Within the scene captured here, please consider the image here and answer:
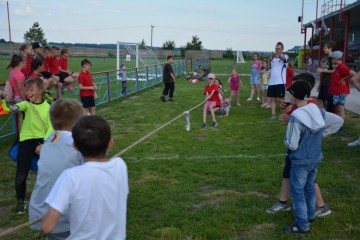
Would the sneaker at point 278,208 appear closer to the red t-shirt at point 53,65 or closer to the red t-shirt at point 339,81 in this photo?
the red t-shirt at point 339,81

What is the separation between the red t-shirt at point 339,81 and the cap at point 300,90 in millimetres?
4188

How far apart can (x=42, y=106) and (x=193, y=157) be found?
332cm

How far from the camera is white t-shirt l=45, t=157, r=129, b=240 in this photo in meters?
2.02

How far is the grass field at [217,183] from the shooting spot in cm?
414

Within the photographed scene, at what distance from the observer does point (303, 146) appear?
152 inches

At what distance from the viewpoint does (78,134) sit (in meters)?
2.09

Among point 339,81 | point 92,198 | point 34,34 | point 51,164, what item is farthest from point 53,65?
point 34,34

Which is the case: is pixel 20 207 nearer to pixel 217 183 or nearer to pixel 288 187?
pixel 217 183

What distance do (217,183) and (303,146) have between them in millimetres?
1911

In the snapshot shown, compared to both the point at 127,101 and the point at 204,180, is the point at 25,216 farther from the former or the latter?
the point at 127,101

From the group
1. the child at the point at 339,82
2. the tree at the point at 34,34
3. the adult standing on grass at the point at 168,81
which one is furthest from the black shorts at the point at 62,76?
the tree at the point at 34,34

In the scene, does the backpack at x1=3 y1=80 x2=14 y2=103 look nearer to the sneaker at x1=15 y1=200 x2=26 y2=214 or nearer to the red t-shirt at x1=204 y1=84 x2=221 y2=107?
the sneaker at x1=15 y1=200 x2=26 y2=214

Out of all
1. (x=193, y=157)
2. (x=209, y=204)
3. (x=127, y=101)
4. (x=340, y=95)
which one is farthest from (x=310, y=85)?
(x=127, y=101)

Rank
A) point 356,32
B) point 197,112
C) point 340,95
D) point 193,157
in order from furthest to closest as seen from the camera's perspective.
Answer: point 356,32
point 197,112
point 340,95
point 193,157
